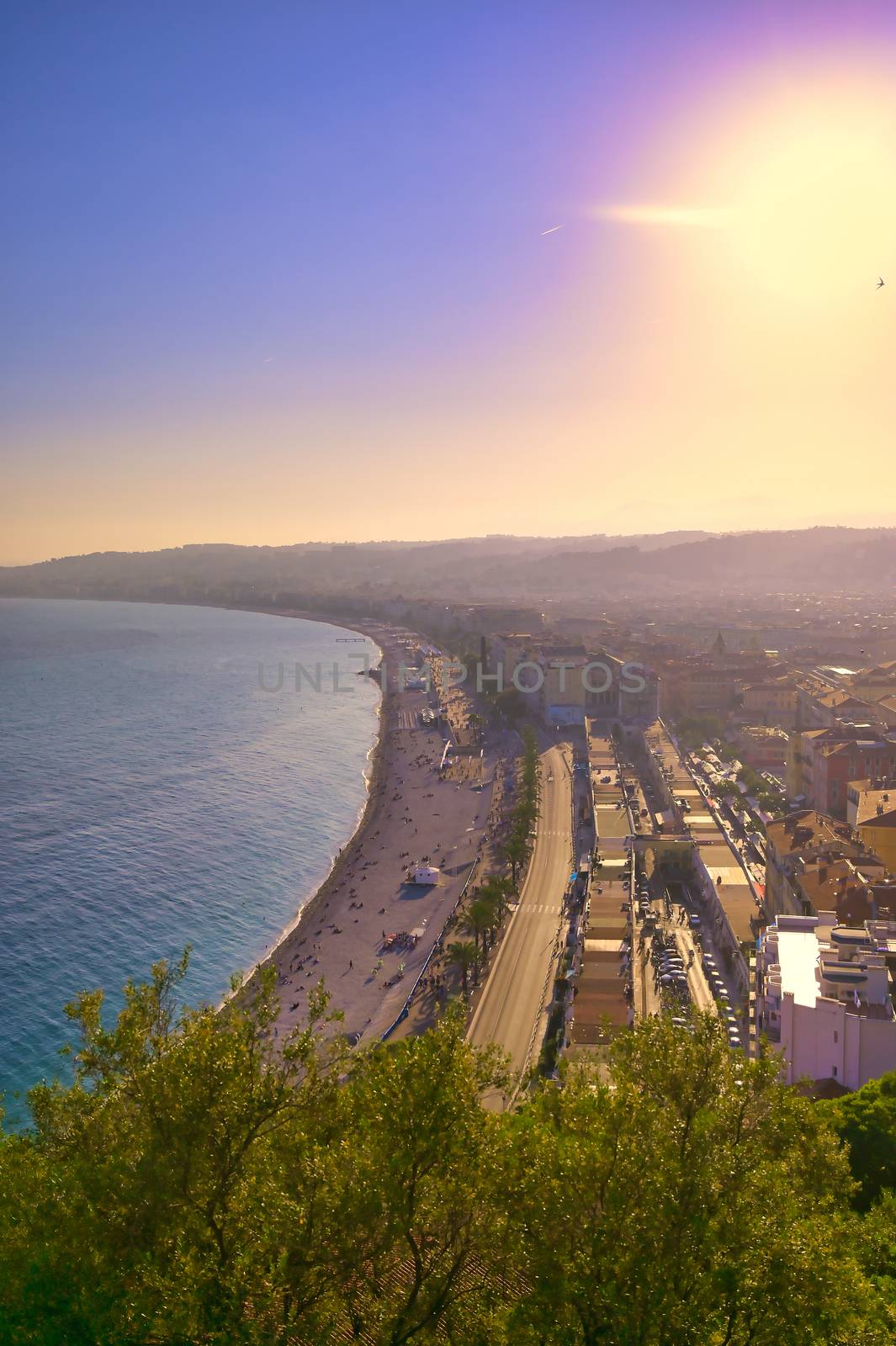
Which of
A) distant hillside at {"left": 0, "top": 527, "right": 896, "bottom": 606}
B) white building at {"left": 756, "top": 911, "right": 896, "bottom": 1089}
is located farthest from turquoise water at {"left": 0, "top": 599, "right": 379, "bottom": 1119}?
distant hillside at {"left": 0, "top": 527, "right": 896, "bottom": 606}

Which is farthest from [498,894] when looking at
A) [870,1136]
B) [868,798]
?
[870,1136]

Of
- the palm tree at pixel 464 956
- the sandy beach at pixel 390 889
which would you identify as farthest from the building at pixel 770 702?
the palm tree at pixel 464 956

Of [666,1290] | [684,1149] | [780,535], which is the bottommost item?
[666,1290]

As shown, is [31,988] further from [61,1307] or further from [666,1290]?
[666,1290]

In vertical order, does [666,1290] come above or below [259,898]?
above

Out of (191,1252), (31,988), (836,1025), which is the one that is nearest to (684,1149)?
(191,1252)

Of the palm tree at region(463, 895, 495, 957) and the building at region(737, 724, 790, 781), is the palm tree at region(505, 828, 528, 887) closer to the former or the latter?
the palm tree at region(463, 895, 495, 957)
